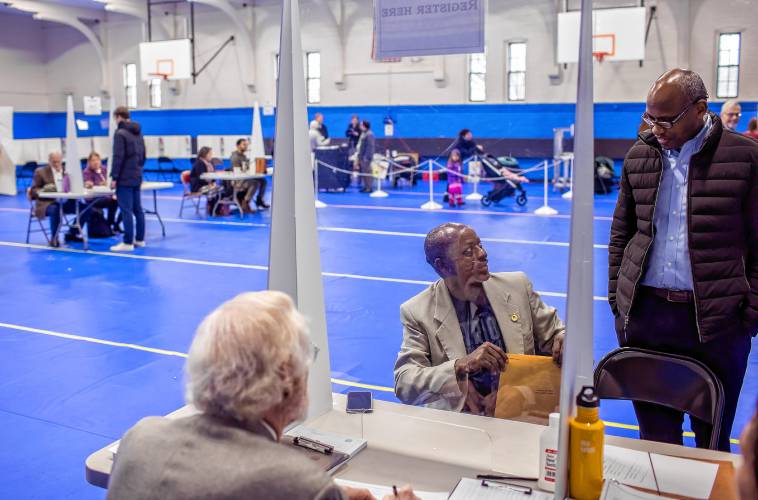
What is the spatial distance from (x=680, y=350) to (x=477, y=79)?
17.2 m

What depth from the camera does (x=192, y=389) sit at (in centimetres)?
144

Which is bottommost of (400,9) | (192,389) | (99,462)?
(99,462)

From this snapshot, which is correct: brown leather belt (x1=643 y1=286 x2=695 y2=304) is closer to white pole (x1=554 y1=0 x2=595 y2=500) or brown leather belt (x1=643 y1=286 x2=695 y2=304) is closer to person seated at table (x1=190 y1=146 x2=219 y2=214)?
white pole (x1=554 y1=0 x2=595 y2=500)

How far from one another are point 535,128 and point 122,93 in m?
13.7

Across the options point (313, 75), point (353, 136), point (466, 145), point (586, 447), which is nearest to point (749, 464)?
point (586, 447)

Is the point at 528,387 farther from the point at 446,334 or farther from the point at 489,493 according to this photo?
the point at 489,493

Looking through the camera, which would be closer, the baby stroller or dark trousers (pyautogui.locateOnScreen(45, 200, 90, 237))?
dark trousers (pyautogui.locateOnScreen(45, 200, 90, 237))

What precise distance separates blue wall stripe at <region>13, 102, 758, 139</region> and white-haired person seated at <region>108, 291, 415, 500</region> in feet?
57.1

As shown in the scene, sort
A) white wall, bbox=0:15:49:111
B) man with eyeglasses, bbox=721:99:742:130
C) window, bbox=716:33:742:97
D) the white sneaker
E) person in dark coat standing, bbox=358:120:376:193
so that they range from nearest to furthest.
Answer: man with eyeglasses, bbox=721:99:742:130 < the white sneaker < person in dark coat standing, bbox=358:120:376:193 < window, bbox=716:33:742:97 < white wall, bbox=0:15:49:111

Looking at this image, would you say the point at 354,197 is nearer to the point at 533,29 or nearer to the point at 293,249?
the point at 533,29

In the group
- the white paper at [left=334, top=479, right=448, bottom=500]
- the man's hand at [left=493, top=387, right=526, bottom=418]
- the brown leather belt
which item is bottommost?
the man's hand at [left=493, top=387, right=526, bottom=418]

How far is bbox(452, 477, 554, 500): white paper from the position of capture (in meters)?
1.83

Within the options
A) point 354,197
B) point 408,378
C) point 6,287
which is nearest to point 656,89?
point 408,378

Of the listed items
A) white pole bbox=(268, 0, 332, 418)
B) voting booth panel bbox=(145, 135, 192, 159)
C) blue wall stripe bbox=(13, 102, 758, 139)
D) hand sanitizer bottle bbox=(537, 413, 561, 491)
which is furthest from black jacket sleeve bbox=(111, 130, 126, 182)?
voting booth panel bbox=(145, 135, 192, 159)
